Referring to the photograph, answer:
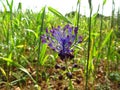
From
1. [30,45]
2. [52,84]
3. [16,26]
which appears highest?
[16,26]

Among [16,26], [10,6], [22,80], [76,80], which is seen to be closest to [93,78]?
[76,80]

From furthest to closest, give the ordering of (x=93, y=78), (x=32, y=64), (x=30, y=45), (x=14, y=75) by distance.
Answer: (x=30, y=45)
(x=32, y=64)
(x=14, y=75)
(x=93, y=78)

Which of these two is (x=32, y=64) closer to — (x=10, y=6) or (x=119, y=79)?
(x=10, y=6)

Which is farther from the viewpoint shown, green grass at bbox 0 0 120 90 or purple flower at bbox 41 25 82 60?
green grass at bbox 0 0 120 90

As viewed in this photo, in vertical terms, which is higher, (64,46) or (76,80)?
(64,46)

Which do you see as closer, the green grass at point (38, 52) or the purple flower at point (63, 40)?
the purple flower at point (63, 40)

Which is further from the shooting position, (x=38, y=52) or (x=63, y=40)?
(x=38, y=52)

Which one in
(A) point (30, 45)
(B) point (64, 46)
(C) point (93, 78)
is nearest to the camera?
(B) point (64, 46)

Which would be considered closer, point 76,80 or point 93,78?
point 93,78
